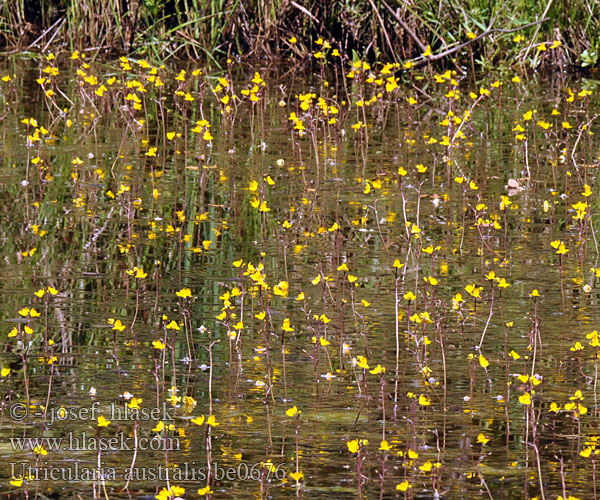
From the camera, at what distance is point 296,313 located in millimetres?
5363

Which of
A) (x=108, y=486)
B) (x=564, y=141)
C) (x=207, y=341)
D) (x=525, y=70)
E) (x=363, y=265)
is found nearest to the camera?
(x=108, y=486)

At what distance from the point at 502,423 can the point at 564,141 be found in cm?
471

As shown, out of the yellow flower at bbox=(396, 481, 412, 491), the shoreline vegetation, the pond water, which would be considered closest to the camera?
the yellow flower at bbox=(396, 481, 412, 491)

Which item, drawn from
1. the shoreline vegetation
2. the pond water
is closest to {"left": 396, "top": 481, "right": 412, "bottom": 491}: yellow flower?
the pond water

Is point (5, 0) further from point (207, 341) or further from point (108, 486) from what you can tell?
point (108, 486)

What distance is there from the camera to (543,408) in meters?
4.37

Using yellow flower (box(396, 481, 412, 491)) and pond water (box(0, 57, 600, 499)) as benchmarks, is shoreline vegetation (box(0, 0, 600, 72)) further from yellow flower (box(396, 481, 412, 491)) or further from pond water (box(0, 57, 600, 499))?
yellow flower (box(396, 481, 412, 491))

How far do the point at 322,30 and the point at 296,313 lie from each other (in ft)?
24.8

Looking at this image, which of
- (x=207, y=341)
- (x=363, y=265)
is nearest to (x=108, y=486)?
(x=207, y=341)

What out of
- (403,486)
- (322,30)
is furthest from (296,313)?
(322,30)

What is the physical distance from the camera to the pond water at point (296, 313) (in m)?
3.92

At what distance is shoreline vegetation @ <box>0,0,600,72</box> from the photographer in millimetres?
11711

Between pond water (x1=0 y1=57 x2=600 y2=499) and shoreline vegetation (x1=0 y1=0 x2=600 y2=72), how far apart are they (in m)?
2.44

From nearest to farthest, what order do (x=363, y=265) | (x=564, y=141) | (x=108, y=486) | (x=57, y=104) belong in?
(x=108, y=486), (x=363, y=265), (x=564, y=141), (x=57, y=104)
